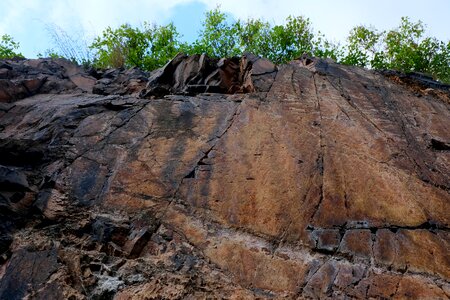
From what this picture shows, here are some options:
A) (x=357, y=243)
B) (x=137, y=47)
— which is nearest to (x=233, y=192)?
(x=357, y=243)

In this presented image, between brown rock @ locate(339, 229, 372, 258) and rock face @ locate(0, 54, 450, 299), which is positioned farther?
brown rock @ locate(339, 229, 372, 258)

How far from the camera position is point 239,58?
988 centimetres

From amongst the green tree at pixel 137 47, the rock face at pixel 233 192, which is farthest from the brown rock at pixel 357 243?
the green tree at pixel 137 47

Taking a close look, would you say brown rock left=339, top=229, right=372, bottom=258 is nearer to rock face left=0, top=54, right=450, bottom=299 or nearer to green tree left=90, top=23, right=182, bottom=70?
rock face left=0, top=54, right=450, bottom=299

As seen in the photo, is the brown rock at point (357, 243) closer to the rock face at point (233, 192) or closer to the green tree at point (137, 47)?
the rock face at point (233, 192)

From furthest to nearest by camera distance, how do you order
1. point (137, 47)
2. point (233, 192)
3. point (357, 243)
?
point (137, 47), point (233, 192), point (357, 243)

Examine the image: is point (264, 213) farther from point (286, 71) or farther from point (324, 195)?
point (286, 71)

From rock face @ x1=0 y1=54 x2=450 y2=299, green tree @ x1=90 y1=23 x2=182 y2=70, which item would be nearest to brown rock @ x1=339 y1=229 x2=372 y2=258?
rock face @ x1=0 y1=54 x2=450 y2=299

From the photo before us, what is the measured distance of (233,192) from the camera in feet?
20.5

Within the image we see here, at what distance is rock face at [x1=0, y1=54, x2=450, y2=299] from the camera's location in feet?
16.9

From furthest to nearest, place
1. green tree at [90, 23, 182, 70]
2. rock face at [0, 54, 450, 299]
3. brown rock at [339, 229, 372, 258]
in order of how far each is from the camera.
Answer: green tree at [90, 23, 182, 70], brown rock at [339, 229, 372, 258], rock face at [0, 54, 450, 299]

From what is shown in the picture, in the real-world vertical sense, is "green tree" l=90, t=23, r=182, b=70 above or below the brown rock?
above

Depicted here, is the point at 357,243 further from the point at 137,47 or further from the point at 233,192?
the point at 137,47

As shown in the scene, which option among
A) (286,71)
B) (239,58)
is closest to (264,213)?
(286,71)
